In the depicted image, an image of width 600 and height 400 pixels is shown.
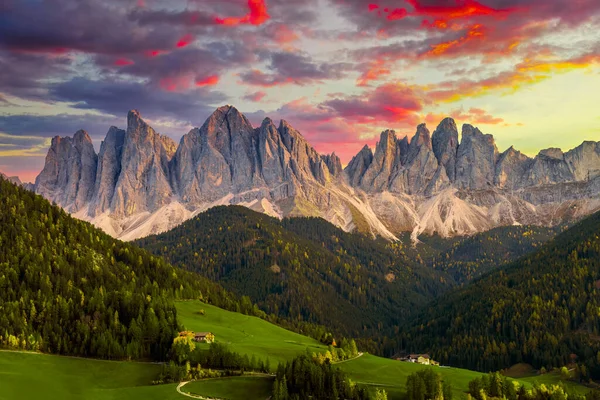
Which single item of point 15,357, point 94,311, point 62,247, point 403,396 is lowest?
point 403,396

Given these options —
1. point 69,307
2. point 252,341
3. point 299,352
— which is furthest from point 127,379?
point 252,341

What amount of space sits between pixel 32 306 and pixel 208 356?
160 feet

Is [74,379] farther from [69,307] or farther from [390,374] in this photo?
[390,374]

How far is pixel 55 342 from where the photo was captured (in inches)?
5940

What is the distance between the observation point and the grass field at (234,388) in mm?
127125

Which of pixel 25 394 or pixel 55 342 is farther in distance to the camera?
pixel 55 342

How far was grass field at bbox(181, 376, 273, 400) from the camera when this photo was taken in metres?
127

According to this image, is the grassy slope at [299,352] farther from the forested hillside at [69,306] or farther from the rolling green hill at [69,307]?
the forested hillside at [69,306]

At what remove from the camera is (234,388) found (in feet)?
431

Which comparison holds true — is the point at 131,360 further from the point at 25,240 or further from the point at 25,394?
the point at 25,240

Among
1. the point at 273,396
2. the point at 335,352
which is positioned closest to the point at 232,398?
the point at 273,396

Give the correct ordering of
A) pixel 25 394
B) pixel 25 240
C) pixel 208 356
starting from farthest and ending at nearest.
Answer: pixel 25 240, pixel 208 356, pixel 25 394

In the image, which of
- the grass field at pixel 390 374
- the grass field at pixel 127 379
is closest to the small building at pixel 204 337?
the grass field at pixel 127 379

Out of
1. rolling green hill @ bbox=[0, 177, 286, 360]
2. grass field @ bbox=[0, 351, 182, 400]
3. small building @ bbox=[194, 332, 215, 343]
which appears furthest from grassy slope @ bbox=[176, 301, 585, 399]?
rolling green hill @ bbox=[0, 177, 286, 360]
